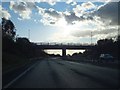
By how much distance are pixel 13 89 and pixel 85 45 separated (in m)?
136

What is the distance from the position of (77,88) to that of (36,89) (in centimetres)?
194

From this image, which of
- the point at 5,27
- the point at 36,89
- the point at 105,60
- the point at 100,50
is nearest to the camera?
the point at 36,89

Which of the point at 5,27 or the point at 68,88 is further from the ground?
the point at 5,27

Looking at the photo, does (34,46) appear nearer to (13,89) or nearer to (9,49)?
(9,49)

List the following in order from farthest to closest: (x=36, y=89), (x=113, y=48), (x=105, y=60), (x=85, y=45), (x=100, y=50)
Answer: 1. (x=85, y=45)
2. (x=100, y=50)
3. (x=113, y=48)
4. (x=105, y=60)
5. (x=36, y=89)

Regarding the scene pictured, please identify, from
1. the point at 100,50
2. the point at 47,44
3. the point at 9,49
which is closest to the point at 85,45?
the point at 47,44

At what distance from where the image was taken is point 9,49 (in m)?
84.3

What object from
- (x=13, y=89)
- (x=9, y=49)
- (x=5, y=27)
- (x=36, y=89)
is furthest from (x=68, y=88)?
(x=5, y=27)

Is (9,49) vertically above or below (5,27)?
below

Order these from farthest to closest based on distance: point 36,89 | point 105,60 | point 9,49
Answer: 1. point 9,49
2. point 105,60
3. point 36,89

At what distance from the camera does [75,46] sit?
155 meters

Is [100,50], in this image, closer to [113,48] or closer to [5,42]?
[113,48]

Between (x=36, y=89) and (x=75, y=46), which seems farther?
(x=75, y=46)

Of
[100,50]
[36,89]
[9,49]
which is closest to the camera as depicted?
[36,89]
